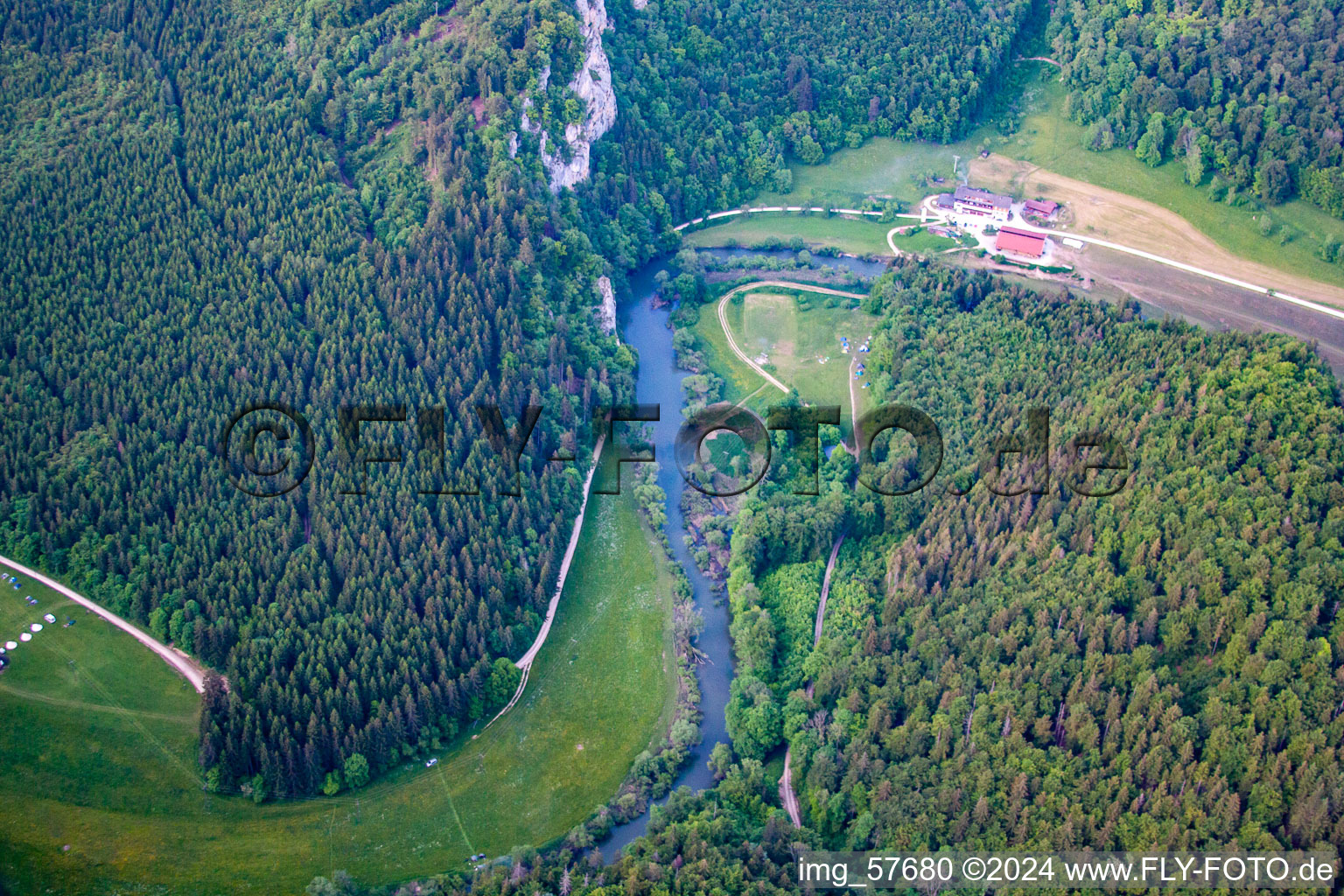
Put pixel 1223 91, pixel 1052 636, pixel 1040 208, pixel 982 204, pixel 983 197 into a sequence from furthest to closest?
pixel 1223 91, pixel 983 197, pixel 982 204, pixel 1040 208, pixel 1052 636

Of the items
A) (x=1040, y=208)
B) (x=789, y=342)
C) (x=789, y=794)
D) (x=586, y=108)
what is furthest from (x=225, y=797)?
(x=1040, y=208)

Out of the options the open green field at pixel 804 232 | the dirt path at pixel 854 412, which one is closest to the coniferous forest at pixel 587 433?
the open green field at pixel 804 232

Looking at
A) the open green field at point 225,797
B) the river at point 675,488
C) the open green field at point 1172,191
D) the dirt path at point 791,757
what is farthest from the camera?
the open green field at point 1172,191

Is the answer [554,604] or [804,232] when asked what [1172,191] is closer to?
[804,232]

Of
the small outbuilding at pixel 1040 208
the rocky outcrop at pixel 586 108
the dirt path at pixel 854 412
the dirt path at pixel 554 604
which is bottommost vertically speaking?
the dirt path at pixel 554 604

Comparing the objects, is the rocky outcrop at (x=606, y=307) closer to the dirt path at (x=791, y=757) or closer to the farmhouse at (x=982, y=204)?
the dirt path at (x=791, y=757)

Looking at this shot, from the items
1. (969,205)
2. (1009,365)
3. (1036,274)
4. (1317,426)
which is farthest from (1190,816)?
(969,205)
